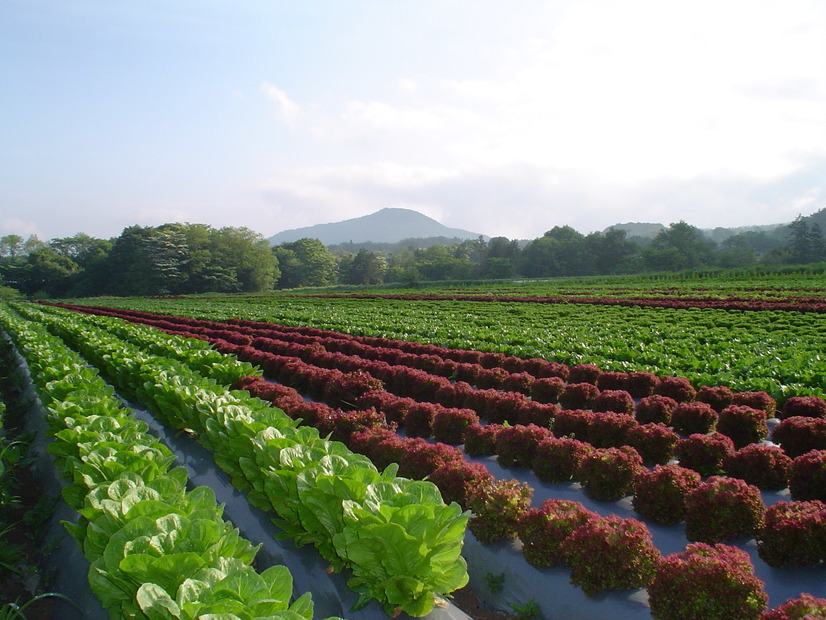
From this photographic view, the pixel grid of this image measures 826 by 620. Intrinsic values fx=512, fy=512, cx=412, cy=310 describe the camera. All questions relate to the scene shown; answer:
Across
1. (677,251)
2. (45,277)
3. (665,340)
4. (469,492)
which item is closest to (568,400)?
(469,492)

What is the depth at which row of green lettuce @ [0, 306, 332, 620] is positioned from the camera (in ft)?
7.88

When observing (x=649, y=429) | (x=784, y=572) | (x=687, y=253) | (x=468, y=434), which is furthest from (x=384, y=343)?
(x=687, y=253)

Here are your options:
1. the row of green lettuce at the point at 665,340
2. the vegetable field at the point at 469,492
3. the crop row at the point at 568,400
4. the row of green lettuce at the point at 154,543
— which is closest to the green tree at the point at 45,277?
the row of green lettuce at the point at 665,340

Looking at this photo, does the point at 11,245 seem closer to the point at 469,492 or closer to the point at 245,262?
the point at 245,262

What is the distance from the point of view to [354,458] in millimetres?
4066

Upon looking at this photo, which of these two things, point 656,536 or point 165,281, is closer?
point 656,536

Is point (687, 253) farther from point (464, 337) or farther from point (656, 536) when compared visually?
point (656, 536)

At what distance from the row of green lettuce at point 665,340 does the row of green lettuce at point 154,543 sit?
7.87m

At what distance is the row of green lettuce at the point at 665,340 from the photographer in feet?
Answer: 29.1

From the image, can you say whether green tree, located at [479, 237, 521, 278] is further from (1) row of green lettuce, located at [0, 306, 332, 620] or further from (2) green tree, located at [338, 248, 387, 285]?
(1) row of green lettuce, located at [0, 306, 332, 620]

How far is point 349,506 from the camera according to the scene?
3193mm

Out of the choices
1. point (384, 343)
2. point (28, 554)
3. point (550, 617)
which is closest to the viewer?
point (550, 617)

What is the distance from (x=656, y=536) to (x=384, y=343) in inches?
408

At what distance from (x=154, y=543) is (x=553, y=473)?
3749 millimetres
